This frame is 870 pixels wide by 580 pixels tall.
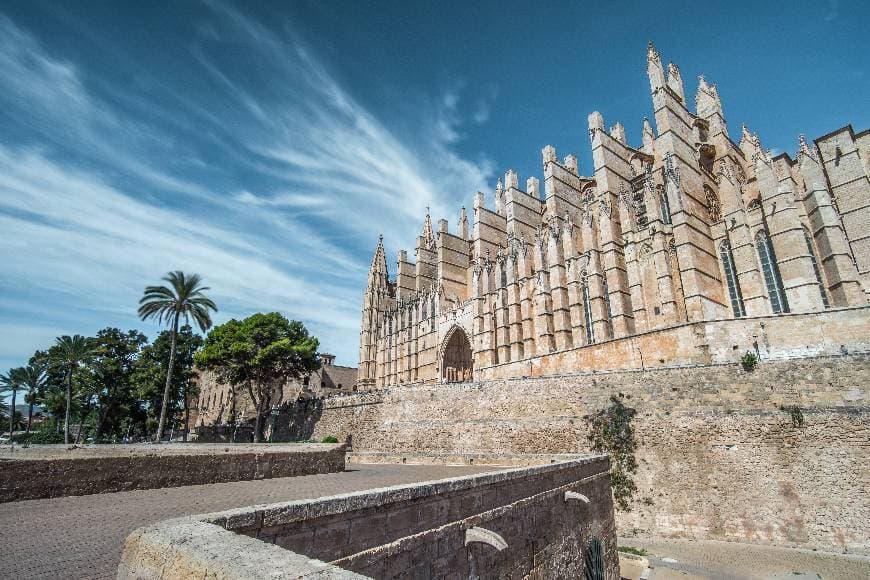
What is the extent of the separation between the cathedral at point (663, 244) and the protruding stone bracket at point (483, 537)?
1705 centimetres

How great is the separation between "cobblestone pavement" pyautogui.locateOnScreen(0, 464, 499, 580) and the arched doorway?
26373 millimetres

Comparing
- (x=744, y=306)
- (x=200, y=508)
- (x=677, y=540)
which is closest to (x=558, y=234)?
(x=744, y=306)

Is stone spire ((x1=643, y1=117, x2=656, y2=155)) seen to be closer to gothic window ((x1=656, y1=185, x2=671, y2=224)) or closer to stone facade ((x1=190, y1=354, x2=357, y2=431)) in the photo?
gothic window ((x1=656, y1=185, x2=671, y2=224))

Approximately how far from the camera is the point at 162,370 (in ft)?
115

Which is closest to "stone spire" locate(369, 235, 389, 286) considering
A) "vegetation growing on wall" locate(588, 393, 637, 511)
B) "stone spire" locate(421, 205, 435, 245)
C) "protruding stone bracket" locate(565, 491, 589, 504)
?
"stone spire" locate(421, 205, 435, 245)

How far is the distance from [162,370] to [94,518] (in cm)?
3437

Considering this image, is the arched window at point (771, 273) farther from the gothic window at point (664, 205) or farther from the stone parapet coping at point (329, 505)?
the stone parapet coping at point (329, 505)

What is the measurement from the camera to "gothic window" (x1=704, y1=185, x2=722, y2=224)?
26000 millimetres

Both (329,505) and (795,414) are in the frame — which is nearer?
(329,505)

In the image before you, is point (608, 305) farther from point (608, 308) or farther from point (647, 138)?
point (647, 138)

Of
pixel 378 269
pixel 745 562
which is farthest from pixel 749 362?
pixel 378 269

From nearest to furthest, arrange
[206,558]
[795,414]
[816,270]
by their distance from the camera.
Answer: [206,558] < [795,414] < [816,270]

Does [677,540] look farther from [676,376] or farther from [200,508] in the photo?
[200,508]

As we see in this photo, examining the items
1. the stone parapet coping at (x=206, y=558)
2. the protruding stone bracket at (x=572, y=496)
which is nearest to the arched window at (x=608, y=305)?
the protruding stone bracket at (x=572, y=496)
